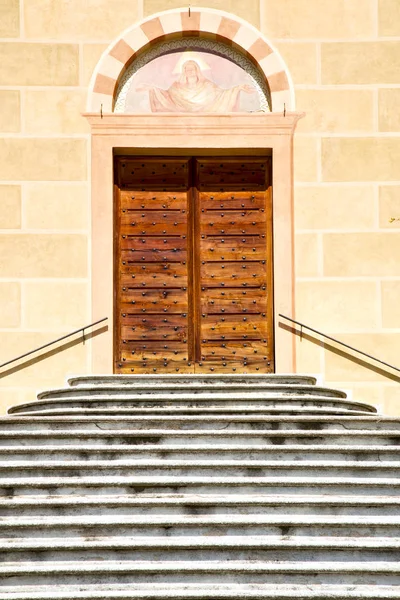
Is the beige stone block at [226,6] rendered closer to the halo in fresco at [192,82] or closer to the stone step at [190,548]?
A: the halo in fresco at [192,82]

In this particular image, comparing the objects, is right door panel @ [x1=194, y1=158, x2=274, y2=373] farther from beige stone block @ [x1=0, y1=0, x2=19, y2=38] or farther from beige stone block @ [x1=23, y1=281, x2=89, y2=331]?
beige stone block @ [x1=0, y1=0, x2=19, y2=38]

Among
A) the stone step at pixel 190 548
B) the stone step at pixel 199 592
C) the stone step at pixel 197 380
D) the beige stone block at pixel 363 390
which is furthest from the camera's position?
the beige stone block at pixel 363 390

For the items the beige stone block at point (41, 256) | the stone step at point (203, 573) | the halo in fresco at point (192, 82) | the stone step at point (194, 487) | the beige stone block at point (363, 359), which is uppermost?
the halo in fresco at point (192, 82)

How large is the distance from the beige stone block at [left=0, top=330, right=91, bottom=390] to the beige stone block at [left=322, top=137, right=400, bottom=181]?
129 inches

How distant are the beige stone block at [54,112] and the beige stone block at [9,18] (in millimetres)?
691

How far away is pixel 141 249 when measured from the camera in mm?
11188

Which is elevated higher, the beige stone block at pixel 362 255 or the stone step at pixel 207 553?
the beige stone block at pixel 362 255

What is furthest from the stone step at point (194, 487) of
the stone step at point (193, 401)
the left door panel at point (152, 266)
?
the left door panel at point (152, 266)

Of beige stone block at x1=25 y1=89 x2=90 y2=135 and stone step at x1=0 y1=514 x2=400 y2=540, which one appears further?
beige stone block at x1=25 y1=89 x2=90 y2=135

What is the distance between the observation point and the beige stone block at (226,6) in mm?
11188

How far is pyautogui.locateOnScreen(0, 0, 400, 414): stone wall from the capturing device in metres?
10.8

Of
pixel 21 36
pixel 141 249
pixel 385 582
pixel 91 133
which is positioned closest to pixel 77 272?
pixel 141 249

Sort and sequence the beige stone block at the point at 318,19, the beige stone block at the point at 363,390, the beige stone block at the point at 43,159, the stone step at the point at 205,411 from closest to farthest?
1. the stone step at the point at 205,411
2. the beige stone block at the point at 363,390
3. the beige stone block at the point at 43,159
4. the beige stone block at the point at 318,19

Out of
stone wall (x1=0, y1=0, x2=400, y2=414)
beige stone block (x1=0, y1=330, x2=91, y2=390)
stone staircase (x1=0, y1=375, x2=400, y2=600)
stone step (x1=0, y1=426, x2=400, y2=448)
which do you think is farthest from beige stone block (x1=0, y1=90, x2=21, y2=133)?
stone step (x1=0, y1=426, x2=400, y2=448)
